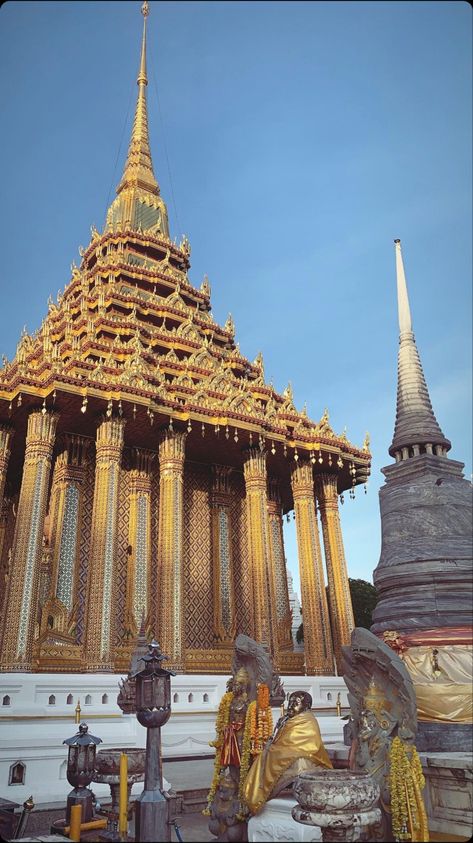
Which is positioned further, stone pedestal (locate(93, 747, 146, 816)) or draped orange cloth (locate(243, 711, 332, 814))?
stone pedestal (locate(93, 747, 146, 816))

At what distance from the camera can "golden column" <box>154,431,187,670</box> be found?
18.0 meters

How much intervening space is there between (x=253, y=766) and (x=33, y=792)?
19.8 feet

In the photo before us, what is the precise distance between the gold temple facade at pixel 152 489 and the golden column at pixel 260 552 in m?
0.05

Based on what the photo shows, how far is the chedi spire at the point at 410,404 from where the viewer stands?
1070cm

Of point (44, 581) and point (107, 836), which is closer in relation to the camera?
point (107, 836)

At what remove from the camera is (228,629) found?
21719mm

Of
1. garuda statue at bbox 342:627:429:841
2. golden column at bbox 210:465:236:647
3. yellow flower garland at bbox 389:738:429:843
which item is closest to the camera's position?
yellow flower garland at bbox 389:738:429:843

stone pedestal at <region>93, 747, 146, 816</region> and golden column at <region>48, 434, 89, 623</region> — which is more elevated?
golden column at <region>48, 434, 89, 623</region>

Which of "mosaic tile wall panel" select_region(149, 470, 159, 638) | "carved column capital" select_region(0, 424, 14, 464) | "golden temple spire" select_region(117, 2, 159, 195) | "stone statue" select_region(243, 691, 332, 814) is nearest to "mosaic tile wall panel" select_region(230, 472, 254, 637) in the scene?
"mosaic tile wall panel" select_region(149, 470, 159, 638)

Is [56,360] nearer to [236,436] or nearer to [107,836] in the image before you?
[236,436]

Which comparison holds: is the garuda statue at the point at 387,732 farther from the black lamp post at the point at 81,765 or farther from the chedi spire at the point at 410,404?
the black lamp post at the point at 81,765

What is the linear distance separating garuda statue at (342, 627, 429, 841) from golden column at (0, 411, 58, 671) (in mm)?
10637

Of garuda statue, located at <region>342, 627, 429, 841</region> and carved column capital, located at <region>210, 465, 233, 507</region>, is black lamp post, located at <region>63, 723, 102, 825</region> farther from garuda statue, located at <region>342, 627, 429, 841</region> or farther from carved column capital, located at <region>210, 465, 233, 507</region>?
carved column capital, located at <region>210, 465, 233, 507</region>

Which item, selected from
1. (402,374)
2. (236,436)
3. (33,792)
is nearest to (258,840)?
(33,792)
